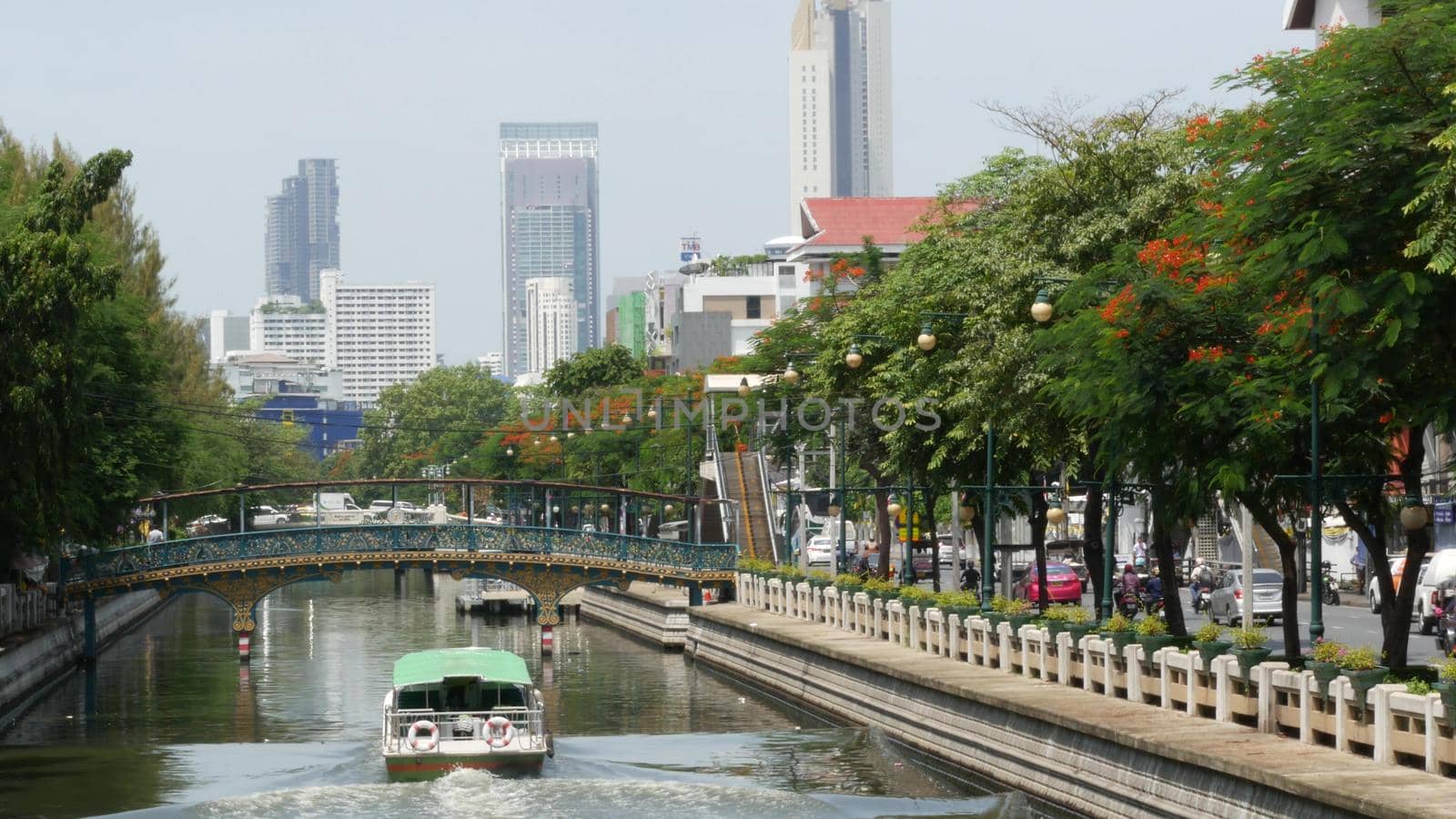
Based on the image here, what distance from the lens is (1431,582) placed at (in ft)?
171

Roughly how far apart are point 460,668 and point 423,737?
2474mm

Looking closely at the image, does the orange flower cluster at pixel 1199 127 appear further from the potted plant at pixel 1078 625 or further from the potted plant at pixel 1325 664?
the potted plant at pixel 1325 664

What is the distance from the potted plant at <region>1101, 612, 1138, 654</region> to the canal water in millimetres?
2799

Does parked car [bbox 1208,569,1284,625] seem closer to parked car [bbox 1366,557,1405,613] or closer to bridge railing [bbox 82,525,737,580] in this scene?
parked car [bbox 1366,557,1405,613]

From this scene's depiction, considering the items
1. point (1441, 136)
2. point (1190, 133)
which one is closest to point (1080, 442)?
point (1190, 133)

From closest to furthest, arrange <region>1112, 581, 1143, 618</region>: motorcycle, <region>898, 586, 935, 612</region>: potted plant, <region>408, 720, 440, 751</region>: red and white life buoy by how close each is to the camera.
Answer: <region>408, 720, 440, 751</region>: red and white life buoy < <region>898, 586, 935, 612</region>: potted plant < <region>1112, 581, 1143, 618</region>: motorcycle

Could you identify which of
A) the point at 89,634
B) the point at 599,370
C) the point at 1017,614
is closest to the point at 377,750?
the point at 1017,614

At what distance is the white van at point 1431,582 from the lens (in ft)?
158

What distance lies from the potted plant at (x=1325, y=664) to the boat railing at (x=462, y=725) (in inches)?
569

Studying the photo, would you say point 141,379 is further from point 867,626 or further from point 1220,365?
point 1220,365

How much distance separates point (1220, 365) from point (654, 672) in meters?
29.6

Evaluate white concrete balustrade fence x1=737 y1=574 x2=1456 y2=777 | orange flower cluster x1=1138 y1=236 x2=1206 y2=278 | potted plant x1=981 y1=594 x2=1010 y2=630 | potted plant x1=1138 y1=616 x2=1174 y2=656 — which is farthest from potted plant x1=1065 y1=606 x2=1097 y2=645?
orange flower cluster x1=1138 y1=236 x2=1206 y2=278

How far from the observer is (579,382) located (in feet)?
464

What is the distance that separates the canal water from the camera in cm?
3073
